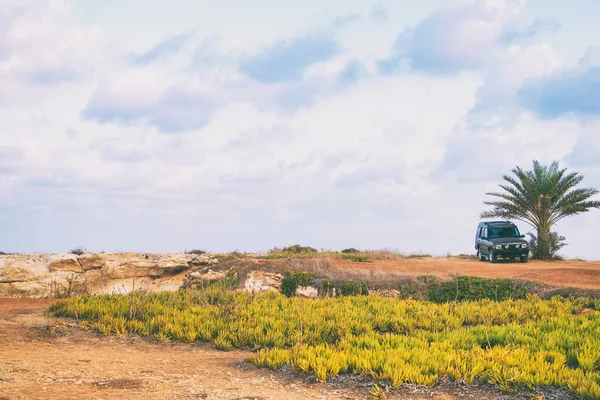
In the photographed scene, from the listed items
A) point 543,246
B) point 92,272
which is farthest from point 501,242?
point 92,272

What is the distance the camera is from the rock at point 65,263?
75.6ft

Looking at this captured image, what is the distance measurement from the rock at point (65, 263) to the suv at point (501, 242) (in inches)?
806

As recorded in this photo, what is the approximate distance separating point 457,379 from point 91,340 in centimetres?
746

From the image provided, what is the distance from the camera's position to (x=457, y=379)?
9.12m

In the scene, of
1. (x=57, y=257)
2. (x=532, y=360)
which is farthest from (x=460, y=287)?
(x=57, y=257)

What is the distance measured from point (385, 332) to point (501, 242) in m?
19.0

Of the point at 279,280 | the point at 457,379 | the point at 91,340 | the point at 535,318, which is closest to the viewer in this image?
the point at 457,379

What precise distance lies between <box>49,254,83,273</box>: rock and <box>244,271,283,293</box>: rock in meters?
6.94

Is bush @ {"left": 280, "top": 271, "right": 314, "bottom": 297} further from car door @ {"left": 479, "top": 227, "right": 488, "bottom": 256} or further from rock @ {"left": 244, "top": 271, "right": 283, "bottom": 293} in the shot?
car door @ {"left": 479, "top": 227, "right": 488, "bottom": 256}

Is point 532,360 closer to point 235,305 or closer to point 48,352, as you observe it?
point 235,305

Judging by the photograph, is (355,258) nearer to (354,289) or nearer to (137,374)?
(354,289)

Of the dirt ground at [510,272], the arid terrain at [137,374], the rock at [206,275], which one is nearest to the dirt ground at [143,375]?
the arid terrain at [137,374]

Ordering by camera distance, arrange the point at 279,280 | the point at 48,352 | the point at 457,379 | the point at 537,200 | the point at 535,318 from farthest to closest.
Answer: the point at 537,200 < the point at 279,280 < the point at 535,318 < the point at 48,352 < the point at 457,379

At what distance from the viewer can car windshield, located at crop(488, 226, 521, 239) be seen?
3150 centimetres
